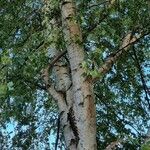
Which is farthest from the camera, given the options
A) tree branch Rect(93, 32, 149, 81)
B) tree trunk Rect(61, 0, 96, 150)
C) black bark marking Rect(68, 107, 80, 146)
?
tree branch Rect(93, 32, 149, 81)

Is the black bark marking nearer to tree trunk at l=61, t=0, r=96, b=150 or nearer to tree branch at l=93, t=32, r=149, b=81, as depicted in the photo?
tree trunk at l=61, t=0, r=96, b=150

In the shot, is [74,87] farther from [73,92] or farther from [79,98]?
[79,98]

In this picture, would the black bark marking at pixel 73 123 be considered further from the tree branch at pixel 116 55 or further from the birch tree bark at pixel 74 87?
the tree branch at pixel 116 55

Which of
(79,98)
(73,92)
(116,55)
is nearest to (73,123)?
(79,98)

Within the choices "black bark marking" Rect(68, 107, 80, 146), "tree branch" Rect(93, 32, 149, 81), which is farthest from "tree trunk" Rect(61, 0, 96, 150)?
"tree branch" Rect(93, 32, 149, 81)

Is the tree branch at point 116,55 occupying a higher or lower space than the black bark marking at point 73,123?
higher

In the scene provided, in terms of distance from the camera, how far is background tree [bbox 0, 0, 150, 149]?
9867mm

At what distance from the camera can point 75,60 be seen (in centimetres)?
1028

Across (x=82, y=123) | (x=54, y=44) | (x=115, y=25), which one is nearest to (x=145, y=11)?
(x=115, y=25)

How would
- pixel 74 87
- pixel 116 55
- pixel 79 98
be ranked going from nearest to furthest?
pixel 79 98
pixel 74 87
pixel 116 55

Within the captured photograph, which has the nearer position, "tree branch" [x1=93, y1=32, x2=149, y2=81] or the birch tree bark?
the birch tree bark

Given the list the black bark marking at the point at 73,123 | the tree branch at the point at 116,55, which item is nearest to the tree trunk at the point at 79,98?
the black bark marking at the point at 73,123

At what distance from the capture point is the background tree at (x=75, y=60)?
987 centimetres

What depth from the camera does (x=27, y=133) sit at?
16156mm
